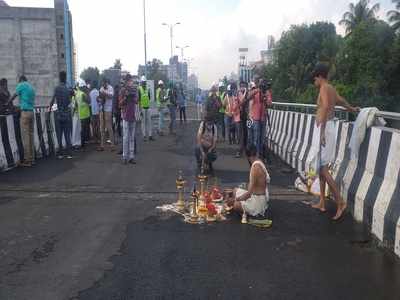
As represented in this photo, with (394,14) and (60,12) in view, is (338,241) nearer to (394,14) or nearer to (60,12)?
(60,12)

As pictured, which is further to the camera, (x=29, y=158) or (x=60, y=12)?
(x=60, y=12)

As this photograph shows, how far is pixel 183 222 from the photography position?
6637 millimetres

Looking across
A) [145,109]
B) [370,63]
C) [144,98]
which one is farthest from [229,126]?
[370,63]

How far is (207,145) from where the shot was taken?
1102 cm

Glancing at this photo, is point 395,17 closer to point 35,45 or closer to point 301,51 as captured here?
point 301,51

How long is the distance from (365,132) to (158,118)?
14770mm

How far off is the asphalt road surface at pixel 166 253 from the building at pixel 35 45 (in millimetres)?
24746

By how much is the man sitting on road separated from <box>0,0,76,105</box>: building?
22361 mm

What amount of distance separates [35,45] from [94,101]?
18.9m

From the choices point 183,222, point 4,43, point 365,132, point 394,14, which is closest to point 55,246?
point 183,222

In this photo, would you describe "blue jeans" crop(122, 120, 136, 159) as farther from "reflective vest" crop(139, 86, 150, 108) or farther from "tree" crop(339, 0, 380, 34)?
"tree" crop(339, 0, 380, 34)

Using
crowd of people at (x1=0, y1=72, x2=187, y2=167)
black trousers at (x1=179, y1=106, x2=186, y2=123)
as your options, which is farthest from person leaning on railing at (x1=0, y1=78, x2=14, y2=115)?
black trousers at (x1=179, y1=106, x2=186, y2=123)

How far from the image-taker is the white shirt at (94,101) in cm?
1576

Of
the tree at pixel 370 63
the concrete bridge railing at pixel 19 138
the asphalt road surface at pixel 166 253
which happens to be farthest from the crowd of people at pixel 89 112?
the tree at pixel 370 63
